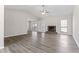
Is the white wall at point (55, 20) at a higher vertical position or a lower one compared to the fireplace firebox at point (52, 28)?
higher

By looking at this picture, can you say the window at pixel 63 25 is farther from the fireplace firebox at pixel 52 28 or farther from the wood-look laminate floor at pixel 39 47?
the wood-look laminate floor at pixel 39 47

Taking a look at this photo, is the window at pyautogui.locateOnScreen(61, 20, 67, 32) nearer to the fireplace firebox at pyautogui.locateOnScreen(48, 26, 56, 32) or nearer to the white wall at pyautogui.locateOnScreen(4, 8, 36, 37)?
the fireplace firebox at pyautogui.locateOnScreen(48, 26, 56, 32)

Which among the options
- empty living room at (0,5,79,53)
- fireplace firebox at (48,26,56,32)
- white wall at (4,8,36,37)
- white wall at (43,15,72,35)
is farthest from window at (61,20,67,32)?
white wall at (4,8,36,37)

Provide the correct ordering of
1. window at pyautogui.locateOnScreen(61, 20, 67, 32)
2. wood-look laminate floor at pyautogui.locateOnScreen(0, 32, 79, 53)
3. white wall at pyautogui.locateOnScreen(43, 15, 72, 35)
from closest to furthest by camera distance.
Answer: wood-look laminate floor at pyautogui.locateOnScreen(0, 32, 79, 53)
white wall at pyautogui.locateOnScreen(43, 15, 72, 35)
window at pyautogui.locateOnScreen(61, 20, 67, 32)

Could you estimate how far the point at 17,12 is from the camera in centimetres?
898

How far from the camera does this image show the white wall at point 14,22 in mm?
7914

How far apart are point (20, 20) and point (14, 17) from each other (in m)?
0.94

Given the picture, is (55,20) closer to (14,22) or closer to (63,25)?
(63,25)

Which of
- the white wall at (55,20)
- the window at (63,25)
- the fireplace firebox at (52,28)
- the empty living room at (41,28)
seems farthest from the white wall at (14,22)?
the fireplace firebox at (52,28)

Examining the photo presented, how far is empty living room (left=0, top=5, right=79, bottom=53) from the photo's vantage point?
4453 millimetres

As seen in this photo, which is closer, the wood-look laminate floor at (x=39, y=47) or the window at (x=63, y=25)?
the wood-look laminate floor at (x=39, y=47)

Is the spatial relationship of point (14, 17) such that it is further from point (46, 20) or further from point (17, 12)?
point (46, 20)
